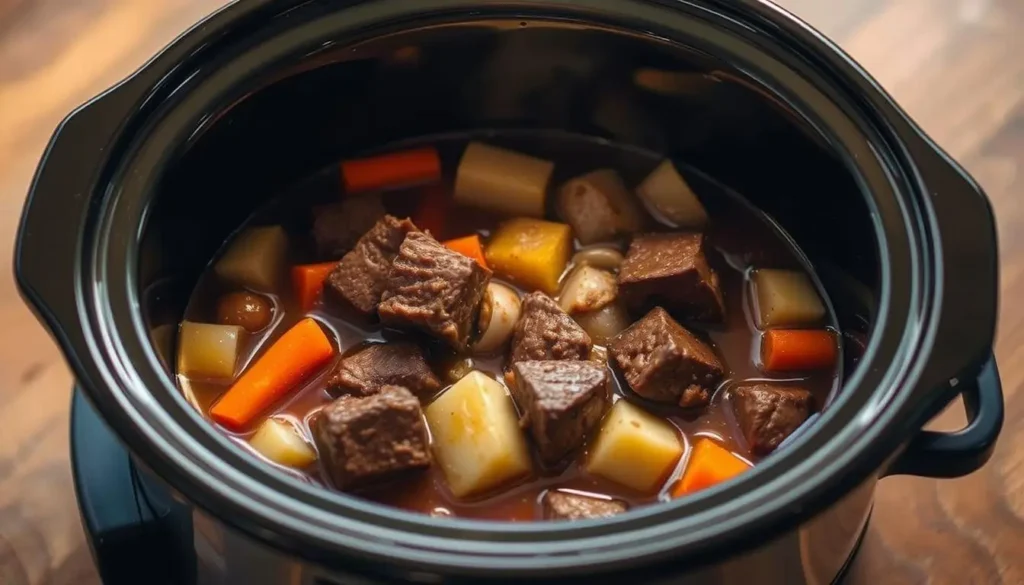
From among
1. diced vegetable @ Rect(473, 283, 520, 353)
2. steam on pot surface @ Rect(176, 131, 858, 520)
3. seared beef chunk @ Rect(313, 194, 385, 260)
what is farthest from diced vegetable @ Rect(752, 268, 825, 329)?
seared beef chunk @ Rect(313, 194, 385, 260)

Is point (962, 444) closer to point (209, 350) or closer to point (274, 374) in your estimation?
point (274, 374)

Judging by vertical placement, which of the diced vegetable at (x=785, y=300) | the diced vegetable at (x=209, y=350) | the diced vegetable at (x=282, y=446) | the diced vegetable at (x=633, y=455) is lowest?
the diced vegetable at (x=633, y=455)

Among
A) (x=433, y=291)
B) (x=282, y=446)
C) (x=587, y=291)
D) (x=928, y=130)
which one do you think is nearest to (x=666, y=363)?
(x=587, y=291)

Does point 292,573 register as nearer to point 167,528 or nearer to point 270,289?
point 167,528

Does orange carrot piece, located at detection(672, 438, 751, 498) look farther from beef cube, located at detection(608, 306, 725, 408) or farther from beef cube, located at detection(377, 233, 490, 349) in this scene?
beef cube, located at detection(377, 233, 490, 349)

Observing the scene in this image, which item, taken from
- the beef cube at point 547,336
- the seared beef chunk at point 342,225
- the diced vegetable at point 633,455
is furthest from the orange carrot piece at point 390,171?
the diced vegetable at point 633,455

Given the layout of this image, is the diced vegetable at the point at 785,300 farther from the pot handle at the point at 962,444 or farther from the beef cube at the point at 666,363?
the pot handle at the point at 962,444

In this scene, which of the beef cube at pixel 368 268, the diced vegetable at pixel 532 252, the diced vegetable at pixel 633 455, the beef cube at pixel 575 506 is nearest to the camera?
the beef cube at pixel 575 506
